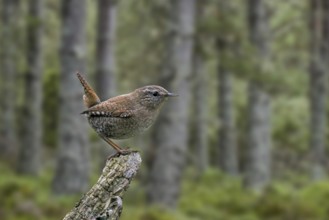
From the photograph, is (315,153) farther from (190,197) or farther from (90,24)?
(90,24)

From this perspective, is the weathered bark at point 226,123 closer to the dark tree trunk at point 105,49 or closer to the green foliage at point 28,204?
the dark tree trunk at point 105,49

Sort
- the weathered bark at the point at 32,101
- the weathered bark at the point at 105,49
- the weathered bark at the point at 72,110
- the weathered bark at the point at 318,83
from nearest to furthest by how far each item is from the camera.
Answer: the weathered bark at the point at 72,110 → the weathered bark at the point at 105,49 → the weathered bark at the point at 32,101 → the weathered bark at the point at 318,83

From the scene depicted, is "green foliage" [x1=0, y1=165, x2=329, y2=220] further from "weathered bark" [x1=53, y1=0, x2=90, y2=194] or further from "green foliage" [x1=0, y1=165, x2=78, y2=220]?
"weathered bark" [x1=53, y1=0, x2=90, y2=194]

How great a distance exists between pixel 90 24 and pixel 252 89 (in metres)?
17.0

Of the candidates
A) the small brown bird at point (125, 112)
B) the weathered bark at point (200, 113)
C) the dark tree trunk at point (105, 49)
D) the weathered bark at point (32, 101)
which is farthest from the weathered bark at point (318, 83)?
the small brown bird at point (125, 112)

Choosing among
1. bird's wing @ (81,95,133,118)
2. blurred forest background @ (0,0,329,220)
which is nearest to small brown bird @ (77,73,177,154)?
bird's wing @ (81,95,133,118)

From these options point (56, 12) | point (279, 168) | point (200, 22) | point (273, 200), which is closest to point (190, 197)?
point (273, 200)

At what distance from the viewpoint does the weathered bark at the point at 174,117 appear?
49.2 feet

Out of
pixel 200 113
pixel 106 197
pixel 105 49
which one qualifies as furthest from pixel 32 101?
pixel 106 197

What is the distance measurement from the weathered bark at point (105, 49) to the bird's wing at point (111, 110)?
12.6 metres

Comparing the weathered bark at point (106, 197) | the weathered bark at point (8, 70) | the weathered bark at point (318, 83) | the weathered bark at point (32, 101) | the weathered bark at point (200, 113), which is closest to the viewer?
the weathered bark at point (106, 197)

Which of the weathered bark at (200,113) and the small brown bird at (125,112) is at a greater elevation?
the weathered bark at (200,113)

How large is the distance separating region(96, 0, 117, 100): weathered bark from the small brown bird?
12.6 metres

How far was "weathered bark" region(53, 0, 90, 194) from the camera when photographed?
14.8 m
